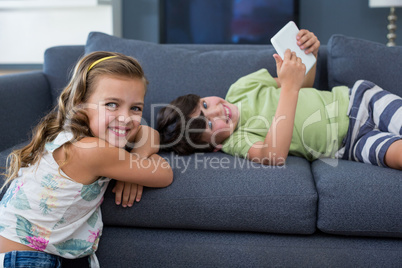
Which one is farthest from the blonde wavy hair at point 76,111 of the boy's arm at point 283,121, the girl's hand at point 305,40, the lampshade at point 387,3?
the lampshade at point 387,3

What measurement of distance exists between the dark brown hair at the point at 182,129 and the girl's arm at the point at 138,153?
0.08m

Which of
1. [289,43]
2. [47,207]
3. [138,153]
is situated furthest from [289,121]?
[47,207]

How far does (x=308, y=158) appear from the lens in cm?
158

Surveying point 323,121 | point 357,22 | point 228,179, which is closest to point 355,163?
point 323,121

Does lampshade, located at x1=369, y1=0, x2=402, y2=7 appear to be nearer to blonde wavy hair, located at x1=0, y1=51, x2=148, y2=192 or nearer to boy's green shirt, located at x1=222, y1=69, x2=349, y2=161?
boy's green shirt, located at x1=222, y1=69, x2=349, y2=161

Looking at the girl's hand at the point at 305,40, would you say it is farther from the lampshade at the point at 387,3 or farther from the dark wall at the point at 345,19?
the dark wall at the point at 345,19

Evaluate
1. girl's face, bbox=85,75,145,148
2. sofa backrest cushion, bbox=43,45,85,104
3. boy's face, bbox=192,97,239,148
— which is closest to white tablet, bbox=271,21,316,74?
boy's face, bbox=192,97,239,148

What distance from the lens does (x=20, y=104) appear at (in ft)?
5.74

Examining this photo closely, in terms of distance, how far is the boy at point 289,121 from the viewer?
142 cm

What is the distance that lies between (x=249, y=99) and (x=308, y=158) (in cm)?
33

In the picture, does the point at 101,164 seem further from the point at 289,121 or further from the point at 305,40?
the point at 305,40

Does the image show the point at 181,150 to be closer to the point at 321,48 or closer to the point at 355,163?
the point at 355,163

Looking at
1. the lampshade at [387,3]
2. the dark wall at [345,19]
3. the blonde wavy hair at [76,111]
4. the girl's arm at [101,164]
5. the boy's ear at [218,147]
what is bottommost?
the boy's ear at [218,147]

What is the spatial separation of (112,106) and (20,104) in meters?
0.76
